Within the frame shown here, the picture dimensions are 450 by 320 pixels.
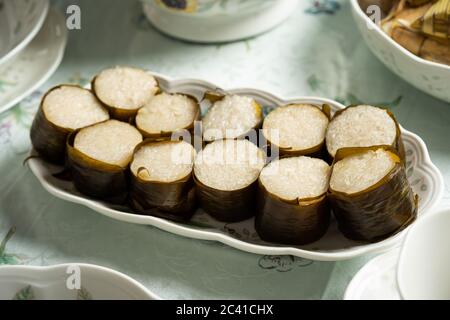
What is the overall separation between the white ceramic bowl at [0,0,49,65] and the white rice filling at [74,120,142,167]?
428 millimetres

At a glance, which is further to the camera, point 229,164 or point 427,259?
point 229,164

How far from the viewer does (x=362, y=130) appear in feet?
4.15

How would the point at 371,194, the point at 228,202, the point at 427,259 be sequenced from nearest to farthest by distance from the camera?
the point at 427,259 < the point at 371,194 < the point at 228,202

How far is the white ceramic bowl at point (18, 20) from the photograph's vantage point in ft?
5.49

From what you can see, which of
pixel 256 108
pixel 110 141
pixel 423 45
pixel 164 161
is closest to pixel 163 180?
pixel 164 161

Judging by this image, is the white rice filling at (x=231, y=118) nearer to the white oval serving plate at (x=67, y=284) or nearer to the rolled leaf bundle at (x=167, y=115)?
the rolled leaf bundle at (x=167, y=115)

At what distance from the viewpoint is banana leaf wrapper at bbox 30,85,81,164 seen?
137 centimetres

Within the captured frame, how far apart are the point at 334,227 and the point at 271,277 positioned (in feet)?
0.51

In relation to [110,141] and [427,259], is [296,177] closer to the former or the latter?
[427,259]

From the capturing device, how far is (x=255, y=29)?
1.76 metres

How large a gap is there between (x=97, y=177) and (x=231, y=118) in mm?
298

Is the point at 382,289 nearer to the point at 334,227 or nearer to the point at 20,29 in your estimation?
the point at 334,227

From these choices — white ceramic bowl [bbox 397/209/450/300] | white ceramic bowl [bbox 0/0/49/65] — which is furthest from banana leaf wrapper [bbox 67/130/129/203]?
white ceramic bowl [bbox 397/209/450/300]
